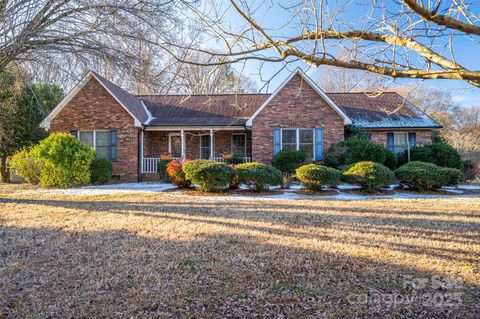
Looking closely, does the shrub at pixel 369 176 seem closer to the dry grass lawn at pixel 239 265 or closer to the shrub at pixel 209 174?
the dry grass lawn at pixel 239 265

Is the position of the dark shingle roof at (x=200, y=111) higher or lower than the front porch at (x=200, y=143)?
higher

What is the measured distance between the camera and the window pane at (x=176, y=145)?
55.4 feet

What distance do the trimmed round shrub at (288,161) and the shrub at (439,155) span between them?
6.14m

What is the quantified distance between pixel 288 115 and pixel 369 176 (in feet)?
19.3

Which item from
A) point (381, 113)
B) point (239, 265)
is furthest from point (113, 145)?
point (381, 113)

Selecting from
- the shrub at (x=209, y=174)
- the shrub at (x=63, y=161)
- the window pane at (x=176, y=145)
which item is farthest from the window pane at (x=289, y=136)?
the shrub at (x=63, y=161)

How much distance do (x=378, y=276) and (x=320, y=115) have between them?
1228 cm

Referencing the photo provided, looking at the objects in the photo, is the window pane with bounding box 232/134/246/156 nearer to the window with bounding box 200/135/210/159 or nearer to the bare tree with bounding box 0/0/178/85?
the window with bounding box 200/135/210/159

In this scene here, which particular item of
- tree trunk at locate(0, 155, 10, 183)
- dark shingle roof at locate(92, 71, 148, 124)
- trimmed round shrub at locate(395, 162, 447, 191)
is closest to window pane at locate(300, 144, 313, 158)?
trimmed round shrub at locate(395, 162, 447, 191)

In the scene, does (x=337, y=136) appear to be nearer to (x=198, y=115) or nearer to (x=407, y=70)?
(x=198, y=115)

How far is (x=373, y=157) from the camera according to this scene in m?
13.1

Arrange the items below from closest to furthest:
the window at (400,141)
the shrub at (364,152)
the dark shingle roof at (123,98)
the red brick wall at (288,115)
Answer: the shrub at (364,152) < the dark shingle roof at (123,98) < the red brick wall at (288,115) < the window at (400,141)

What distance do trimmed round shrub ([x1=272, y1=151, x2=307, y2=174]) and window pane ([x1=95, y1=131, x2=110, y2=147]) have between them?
Result: 350 inches

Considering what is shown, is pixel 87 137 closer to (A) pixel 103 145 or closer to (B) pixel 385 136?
(A) pixel 103 145
